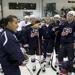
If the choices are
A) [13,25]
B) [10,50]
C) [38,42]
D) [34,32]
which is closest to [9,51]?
[10,50]

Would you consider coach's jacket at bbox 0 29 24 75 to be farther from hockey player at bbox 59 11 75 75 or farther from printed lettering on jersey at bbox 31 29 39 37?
printed lettering on jersey at bbox 31 29 39 37

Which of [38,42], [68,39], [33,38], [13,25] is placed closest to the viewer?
[13,25]

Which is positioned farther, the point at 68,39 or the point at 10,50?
the point at 68,39

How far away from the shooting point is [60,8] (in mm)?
18938

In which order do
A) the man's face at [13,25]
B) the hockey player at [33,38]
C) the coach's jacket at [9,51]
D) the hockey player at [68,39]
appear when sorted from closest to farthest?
the coach's jacket at [9,51] → the man's face at [13,25] → the hockey player at [68,39] → the hockey player at [33,38]

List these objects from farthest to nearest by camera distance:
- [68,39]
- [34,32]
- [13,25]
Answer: [34,32] → [68,39] → [13,25]

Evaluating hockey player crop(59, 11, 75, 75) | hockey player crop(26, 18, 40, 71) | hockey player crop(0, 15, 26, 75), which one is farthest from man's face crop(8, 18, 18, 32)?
hockey player crop(26, 18, 40, 71)

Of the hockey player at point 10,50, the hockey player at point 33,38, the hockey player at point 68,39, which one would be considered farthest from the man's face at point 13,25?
the hockey player at point 33,38

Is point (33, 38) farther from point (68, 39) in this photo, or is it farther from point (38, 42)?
point (68, 39)

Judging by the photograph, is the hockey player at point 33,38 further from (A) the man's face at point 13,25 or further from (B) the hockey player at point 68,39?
(A) the man's face at point 13,25

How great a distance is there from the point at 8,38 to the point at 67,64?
183 cm

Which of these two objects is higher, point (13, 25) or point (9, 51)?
point (13, 25)

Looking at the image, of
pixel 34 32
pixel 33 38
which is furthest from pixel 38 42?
pixel 34 32

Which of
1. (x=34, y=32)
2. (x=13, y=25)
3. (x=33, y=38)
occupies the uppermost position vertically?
(x=13, y=25)
